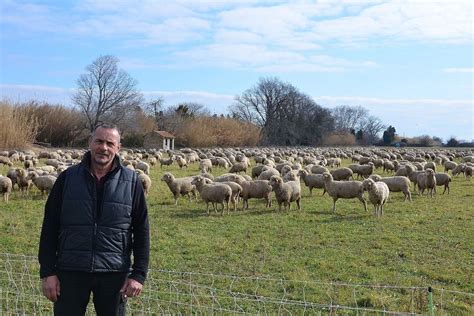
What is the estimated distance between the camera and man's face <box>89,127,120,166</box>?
161 inches

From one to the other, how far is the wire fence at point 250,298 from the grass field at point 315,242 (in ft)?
0.33

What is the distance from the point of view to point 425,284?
27.1ft

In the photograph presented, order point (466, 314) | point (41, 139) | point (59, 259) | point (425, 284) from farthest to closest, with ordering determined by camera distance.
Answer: point (41, 139), point (425, 284), point (466, 314), point (59, 259)

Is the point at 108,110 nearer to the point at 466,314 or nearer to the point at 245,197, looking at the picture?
the point at 245,197

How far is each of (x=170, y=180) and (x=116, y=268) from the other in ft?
46.1

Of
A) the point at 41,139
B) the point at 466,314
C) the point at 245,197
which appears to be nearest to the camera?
the point at 466,314

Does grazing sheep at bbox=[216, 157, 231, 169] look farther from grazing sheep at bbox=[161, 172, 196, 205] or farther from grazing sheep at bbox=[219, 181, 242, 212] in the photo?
grazing sheep at bbox=[219, 181, 242, 212]

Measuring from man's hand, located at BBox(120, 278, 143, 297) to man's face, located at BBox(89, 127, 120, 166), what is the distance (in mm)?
970

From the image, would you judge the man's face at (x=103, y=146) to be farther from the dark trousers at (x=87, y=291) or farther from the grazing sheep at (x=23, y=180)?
the grazing sheep at (x=23, y=180)

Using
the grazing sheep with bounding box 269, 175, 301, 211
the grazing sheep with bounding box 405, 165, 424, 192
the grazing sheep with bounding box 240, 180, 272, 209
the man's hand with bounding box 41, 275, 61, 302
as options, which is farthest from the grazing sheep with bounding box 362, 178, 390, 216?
the man's hand with bounding box 41, 275, 61, 302

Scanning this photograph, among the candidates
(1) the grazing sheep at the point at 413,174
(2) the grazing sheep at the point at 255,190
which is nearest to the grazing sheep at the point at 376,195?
(2) the grazing sheep at the point at 255,190

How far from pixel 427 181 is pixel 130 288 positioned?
62.6 feet

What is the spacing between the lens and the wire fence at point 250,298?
21.5 ft

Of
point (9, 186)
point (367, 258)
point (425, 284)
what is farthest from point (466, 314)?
point (9, 186)
